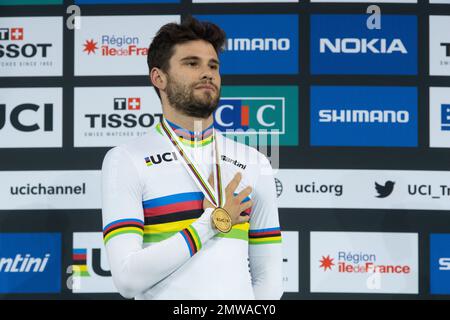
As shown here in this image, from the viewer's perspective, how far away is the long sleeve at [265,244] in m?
1.93

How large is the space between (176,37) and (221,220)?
695 millimetres

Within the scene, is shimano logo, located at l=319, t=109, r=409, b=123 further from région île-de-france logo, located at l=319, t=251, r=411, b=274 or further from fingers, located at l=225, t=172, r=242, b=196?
fingers, located at l=225, t=172, r=242, b=196

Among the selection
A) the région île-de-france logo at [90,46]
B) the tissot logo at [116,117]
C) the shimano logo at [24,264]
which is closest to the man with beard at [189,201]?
the tissot logo at [116,117]

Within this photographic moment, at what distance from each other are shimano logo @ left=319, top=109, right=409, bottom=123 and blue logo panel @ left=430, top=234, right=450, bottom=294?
0.65m

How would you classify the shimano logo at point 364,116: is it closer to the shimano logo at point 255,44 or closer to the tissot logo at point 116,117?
the shimano logo at point 255,44

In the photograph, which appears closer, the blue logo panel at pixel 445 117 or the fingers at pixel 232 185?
the fingers at pixel 232 185

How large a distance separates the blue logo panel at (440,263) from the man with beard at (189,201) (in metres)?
1.31

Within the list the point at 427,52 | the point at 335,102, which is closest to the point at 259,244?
the point at 335,102

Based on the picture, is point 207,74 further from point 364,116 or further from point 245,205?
point 364,116

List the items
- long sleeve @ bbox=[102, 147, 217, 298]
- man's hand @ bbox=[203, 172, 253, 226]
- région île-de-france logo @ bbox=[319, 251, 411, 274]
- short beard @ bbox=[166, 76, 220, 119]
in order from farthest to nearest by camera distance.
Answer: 1. région île-de-france logo @ bbox=[319, 251, 411, 274]
2. short beard @ bbox=[166, 76, 220, 119]
3. man's hand @ bbox=[203, 172, 253, 226]
4. long sleeve @ bbox=[102, 147, 217, 298]

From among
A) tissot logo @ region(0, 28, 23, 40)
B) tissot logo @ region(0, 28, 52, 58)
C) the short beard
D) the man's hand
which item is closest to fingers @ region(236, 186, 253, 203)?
the man's hand

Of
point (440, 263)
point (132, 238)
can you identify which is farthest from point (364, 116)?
point (132, 238)

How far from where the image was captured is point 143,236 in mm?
1838

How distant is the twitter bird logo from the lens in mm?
2881
